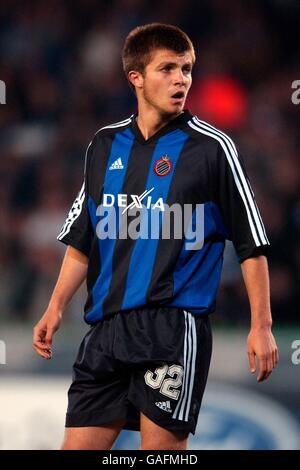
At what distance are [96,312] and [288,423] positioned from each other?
203cm

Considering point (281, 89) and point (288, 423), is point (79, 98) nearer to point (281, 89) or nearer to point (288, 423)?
point (281, 89)

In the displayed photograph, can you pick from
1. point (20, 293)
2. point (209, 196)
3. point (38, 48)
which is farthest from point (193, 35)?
point (209, 196)

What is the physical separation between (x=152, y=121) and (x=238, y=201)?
→ 0.45 meters

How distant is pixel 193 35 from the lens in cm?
758

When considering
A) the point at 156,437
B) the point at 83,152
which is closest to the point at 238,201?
the point at 156,437

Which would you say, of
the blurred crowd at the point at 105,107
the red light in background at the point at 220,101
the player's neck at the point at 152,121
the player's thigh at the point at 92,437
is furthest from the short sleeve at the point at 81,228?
the red light in background at the point at 220,101

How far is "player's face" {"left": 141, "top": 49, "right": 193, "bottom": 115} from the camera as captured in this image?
11.6 feet

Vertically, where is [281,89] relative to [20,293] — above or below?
above

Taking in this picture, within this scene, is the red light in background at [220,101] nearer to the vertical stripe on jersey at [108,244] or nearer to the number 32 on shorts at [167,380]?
the vertical stripe on jersey at [108,244]

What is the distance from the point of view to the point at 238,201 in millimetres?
3463

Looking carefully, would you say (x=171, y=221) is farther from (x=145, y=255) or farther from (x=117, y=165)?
(x=117, y=165)

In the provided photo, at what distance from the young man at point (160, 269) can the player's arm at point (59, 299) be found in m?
0.01

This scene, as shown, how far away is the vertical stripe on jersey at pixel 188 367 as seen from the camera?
11.1 feet
